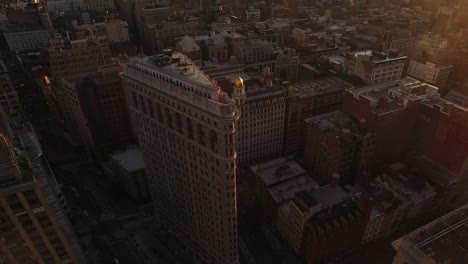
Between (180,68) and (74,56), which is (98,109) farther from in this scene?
(180,68)

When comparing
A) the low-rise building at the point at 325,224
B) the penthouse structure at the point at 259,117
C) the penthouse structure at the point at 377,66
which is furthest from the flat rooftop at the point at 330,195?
the penthouse structure at the point at 377,66

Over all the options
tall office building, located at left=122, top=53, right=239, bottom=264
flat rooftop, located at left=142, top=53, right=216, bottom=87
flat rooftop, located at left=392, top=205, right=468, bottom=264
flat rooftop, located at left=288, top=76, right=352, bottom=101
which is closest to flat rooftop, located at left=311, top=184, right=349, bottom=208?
tall office building, located at left=122, top=53, right=239, bottom=264

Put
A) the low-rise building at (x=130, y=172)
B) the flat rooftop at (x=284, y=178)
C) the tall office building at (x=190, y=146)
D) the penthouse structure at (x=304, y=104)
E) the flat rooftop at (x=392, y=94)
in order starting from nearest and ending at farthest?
the tall office building at (x=190, y=146) → the flat rooftop at (x=284, y=178) → the flat rooftop at (x=392, y=94) → the low-rise building at (x=130, y=172) → the penthouse structure at (x=304, y=104)

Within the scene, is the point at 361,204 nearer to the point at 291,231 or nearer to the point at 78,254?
the point at 291,231

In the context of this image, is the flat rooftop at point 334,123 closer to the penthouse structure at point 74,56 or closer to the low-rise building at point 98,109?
the low-rise building at point 98,109

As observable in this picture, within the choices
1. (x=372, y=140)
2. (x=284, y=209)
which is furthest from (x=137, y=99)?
(x=372, y=140)

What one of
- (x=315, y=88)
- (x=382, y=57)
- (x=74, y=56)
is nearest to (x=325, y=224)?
(x=315, y=88)
